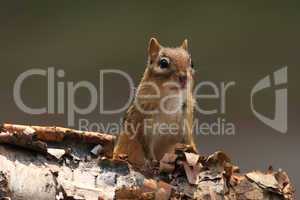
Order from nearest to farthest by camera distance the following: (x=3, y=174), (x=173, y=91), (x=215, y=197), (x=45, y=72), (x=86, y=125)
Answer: (x=3, y=174), (x=215, y=197), (x=173, y=91), (x=86, y=125), (x=45, y=72)

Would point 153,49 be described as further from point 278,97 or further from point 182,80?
point 278,97

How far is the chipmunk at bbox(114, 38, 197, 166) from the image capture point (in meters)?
1.42

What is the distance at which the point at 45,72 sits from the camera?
1635 mm

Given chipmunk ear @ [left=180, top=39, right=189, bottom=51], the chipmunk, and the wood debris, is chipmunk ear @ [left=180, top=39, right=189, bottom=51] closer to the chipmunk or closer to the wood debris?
the chipmunk

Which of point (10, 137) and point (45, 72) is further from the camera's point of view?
point (45, 72)

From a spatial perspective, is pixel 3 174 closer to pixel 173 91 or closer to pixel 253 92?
pixel 173 91

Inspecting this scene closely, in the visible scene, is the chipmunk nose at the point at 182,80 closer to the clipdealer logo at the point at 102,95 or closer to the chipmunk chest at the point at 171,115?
the chipmunk chest at the point at 171,115

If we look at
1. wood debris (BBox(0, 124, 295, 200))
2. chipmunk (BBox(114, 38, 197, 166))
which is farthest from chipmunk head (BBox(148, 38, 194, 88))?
wood debris (BBox(0, 124, 295, 200))

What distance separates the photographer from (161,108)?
4.79 ft

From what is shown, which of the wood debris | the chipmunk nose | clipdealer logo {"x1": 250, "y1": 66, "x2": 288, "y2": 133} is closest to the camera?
the wood debris

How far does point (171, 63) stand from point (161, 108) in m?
0.09

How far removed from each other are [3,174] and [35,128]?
8 centimetres

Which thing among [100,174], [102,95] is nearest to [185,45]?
[102,95]

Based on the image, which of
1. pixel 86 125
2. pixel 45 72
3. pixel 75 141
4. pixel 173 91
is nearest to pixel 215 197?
pixel 75 141
